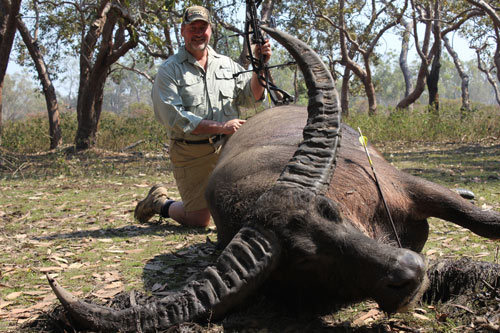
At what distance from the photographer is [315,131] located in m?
3.02

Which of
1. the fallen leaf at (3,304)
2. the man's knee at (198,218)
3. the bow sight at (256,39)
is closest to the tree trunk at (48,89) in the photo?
the man's knee at (198,218)

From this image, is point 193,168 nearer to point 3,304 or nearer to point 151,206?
point 151,206

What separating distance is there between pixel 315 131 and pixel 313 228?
28.9 inches

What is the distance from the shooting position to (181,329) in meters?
2.34

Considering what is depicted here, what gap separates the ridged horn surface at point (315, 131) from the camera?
2770 millimetres

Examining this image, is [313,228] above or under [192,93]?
under

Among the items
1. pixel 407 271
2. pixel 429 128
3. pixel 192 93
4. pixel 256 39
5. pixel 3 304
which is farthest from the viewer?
pixel 429 128

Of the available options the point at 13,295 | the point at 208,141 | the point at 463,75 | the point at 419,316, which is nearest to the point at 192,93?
the point at 208,141

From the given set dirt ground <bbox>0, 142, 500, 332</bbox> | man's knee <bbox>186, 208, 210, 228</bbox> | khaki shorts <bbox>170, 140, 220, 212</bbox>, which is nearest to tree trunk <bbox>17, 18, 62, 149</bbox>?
dirt ground <bbox>0, 142, 500, 332</bbox>

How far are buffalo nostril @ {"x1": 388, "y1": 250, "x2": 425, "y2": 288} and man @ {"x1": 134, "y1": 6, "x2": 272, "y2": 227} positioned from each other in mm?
2769

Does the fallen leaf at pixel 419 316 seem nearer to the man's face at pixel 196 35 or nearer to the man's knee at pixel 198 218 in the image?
the man's knee at pixel 198 218

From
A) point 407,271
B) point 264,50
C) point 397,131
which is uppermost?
point 264,50

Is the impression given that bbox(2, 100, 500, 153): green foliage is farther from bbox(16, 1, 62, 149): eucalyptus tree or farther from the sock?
the sock

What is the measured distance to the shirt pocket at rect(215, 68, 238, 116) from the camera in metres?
5.31
